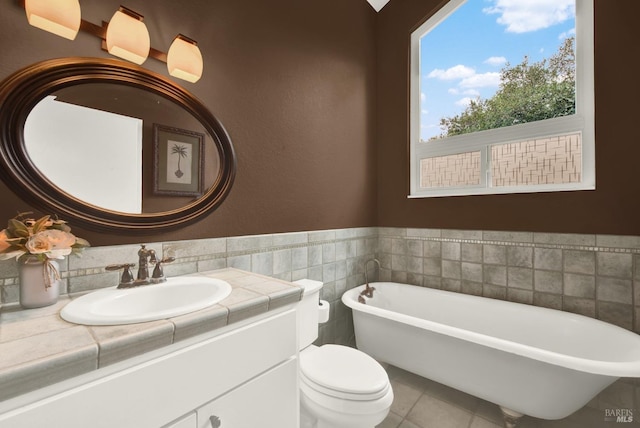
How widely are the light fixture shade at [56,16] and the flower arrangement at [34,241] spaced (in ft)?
2.30

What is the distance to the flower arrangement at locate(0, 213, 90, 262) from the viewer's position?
855mm

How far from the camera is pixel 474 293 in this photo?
2.22 meters

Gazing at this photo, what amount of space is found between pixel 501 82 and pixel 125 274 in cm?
288

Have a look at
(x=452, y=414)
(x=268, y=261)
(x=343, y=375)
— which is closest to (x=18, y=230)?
(x=268, y=261)

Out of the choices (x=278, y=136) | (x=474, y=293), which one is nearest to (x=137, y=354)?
(x=278, y=136)

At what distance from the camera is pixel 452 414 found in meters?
1.68

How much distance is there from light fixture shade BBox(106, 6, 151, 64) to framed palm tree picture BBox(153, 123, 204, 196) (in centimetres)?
30

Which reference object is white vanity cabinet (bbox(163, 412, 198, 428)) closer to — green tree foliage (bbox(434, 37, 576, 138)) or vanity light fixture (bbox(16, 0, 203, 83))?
vanity light fixture (bbox(16, 0, 203, 83))

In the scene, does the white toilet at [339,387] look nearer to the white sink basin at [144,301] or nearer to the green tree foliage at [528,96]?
the white sink basin at [144,301]

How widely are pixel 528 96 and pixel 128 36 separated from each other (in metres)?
2.62

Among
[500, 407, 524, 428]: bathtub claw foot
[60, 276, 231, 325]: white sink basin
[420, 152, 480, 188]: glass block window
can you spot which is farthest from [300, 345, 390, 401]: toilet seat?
[420, 152, 480, 188]: glass block window

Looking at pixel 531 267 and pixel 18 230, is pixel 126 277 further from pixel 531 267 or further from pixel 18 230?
pixel 531 267

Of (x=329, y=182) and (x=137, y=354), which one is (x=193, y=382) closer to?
(x=137, y=354)

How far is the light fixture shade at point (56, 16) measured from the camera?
98 cm
